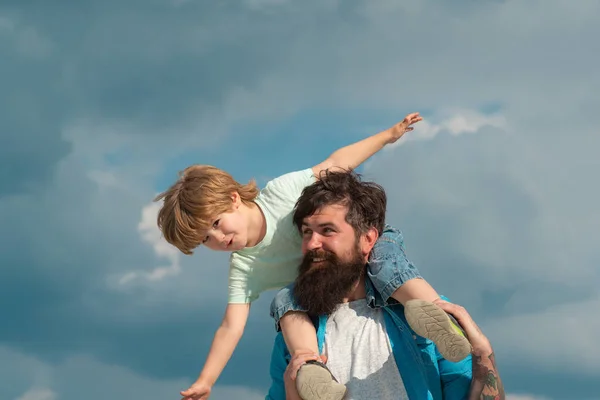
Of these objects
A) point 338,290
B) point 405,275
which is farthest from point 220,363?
point 405,275

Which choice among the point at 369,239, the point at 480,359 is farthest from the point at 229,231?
the point at 480,359

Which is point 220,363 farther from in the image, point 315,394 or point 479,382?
point 479,382

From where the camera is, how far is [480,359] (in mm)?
5723

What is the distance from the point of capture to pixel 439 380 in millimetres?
6094

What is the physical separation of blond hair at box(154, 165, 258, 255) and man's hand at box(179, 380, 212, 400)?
3.48 ft

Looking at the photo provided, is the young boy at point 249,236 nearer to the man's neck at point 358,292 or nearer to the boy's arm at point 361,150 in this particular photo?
the boy's arm at point 361,150

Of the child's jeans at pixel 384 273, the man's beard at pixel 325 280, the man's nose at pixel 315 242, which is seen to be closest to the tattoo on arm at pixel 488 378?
the child's jeans at pixel 384 273

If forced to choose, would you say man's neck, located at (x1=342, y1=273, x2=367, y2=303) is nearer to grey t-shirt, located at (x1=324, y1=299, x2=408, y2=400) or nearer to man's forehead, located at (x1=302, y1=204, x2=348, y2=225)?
grey t-shirt, located at (x1=324, y1=299, x2=408, y2=400)

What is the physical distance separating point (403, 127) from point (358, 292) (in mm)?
1749

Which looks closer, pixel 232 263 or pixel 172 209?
pixel 172 209

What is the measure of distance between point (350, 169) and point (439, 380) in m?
1.82

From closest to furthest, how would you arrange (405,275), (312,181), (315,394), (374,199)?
(315,394) < (405,275) < (374,199) < (312,181)

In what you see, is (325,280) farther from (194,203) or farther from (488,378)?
(488,378)

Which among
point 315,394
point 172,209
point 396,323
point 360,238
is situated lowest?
point 315,394
